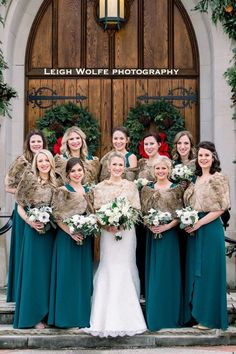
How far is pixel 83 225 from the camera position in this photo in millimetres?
6145

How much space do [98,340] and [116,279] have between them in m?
0.64

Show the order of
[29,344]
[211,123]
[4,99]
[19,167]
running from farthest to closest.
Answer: [211,123]
[4,99]
[19,167]
[29,344]

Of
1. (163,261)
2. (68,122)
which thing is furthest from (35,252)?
(68,122)

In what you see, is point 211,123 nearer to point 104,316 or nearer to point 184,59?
point 184,59

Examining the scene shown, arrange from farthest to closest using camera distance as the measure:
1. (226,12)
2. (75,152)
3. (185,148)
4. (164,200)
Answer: (226,12) < (75,152) < (185,148) < (164,200)

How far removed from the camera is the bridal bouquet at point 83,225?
6.15 metres

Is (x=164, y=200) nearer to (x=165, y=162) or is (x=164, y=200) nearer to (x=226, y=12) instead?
(x=165, y=162)

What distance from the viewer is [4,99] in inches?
318

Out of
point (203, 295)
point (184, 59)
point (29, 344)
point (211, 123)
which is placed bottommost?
point (29, 344)

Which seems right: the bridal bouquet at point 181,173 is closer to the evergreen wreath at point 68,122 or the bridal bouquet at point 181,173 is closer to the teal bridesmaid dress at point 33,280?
the teal bridesmaid dress at point 33,280

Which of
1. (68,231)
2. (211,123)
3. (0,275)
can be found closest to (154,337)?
(68,231)

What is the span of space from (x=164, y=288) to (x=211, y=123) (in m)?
Answer: 3.19

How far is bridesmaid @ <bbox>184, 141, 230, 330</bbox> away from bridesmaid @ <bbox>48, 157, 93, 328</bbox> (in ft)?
3.58

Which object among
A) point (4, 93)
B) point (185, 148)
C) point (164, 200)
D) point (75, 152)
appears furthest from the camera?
point (4, 93)
